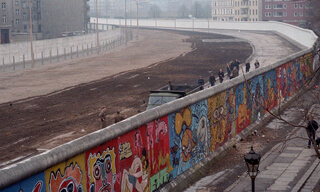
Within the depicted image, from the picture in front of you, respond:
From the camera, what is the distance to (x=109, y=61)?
72000 millimetres

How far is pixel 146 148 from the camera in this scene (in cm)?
1742

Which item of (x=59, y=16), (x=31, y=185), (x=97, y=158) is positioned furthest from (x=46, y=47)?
(x=31, y=185)

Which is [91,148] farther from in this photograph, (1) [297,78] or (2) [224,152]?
(1) [297,78]

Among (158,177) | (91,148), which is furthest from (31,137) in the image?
(91,148)

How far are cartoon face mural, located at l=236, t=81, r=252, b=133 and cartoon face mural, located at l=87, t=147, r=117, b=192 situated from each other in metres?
13.1

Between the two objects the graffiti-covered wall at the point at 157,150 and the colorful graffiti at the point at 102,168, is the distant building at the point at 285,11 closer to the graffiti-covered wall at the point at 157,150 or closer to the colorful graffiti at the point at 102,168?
the graffiti-covered wall at the point at 157,150

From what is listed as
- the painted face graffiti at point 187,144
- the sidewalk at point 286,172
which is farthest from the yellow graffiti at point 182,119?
the sidewalk at point 286,172

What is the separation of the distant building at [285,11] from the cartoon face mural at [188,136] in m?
145

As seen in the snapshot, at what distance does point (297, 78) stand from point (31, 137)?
22692mm

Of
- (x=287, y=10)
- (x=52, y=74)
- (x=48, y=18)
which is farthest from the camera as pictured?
(x=287, y=10)

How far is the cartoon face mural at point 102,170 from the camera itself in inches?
566

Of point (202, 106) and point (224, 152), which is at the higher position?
point (202, 106)

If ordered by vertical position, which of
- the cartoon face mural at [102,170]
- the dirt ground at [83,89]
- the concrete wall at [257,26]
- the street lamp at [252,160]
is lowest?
the dirt ground at [83,89]

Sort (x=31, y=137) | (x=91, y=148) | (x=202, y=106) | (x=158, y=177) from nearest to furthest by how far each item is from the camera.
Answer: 1. (x=91, y=148)
2. (x=158, y=177)
3. (x=202, y=106)
4. (x=31, y=137)
